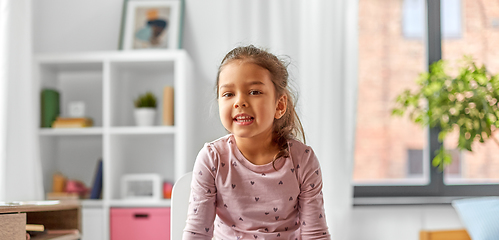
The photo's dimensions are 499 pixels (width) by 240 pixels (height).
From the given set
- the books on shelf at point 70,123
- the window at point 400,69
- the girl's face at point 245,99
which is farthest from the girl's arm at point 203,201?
the window at point 400,69

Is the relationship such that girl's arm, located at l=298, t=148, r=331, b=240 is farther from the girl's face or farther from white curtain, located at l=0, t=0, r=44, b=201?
white curtain, located at l=0, t=0, r=44, b=201

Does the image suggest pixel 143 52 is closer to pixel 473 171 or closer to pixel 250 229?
pixel 250 229

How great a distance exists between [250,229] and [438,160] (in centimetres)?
149

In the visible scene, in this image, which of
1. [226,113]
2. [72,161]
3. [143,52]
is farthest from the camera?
[72,161]

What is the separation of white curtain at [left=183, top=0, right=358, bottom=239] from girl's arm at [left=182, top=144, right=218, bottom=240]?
1.14 m

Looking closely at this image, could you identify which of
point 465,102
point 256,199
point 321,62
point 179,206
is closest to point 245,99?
point 256,199

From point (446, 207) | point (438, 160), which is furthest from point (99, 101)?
point (446, 207)

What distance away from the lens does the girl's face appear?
3.32 ft

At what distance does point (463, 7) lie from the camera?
393 centimetres

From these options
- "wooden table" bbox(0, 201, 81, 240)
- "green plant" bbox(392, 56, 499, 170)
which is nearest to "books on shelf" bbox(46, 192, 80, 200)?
"wooden table" bbox(0, 201, 81, 240)

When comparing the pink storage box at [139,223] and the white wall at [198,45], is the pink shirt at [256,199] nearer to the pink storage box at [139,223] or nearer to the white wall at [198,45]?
the pink storage box at [139,223]

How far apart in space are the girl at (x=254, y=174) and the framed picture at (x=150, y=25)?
1.30m

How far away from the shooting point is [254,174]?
1.07 m

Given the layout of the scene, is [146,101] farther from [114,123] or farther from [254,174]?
[254,174]
